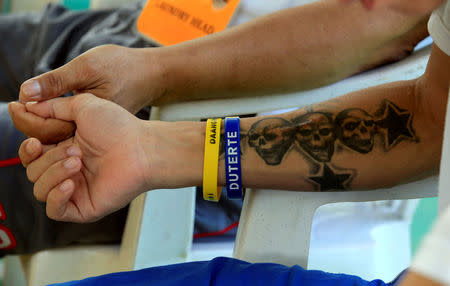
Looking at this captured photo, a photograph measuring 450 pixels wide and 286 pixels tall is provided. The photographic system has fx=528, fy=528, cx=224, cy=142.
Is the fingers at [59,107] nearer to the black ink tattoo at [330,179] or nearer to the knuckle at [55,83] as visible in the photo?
the knuckle at [55,83]

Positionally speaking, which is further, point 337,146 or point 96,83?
point 96,83

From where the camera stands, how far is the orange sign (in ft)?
3.26

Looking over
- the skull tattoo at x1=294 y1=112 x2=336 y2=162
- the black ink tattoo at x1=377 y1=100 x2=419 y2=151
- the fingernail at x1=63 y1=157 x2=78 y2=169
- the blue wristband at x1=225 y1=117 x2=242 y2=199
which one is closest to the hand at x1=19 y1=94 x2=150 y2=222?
the fingernail at x1=63 y1=157 x2=78 y2=169

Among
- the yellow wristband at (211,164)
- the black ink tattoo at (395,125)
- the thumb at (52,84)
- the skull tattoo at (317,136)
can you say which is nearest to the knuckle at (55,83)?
the thumb at (52,84)

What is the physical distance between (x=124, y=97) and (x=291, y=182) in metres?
0.30

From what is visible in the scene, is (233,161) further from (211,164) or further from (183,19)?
(183,19)

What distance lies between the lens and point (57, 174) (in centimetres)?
69

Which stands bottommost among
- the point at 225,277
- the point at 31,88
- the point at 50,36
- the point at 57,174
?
the point at 225,277

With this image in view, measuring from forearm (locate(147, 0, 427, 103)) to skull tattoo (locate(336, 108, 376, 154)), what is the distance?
0.45ft

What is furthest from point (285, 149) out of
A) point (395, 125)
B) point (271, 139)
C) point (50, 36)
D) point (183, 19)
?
point (50, 36)

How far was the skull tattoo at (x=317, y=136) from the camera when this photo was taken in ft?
2.31

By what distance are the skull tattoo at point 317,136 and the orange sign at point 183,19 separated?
34 cm

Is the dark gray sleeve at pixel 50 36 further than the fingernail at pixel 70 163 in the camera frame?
Yes

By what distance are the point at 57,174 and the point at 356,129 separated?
1.31ft
